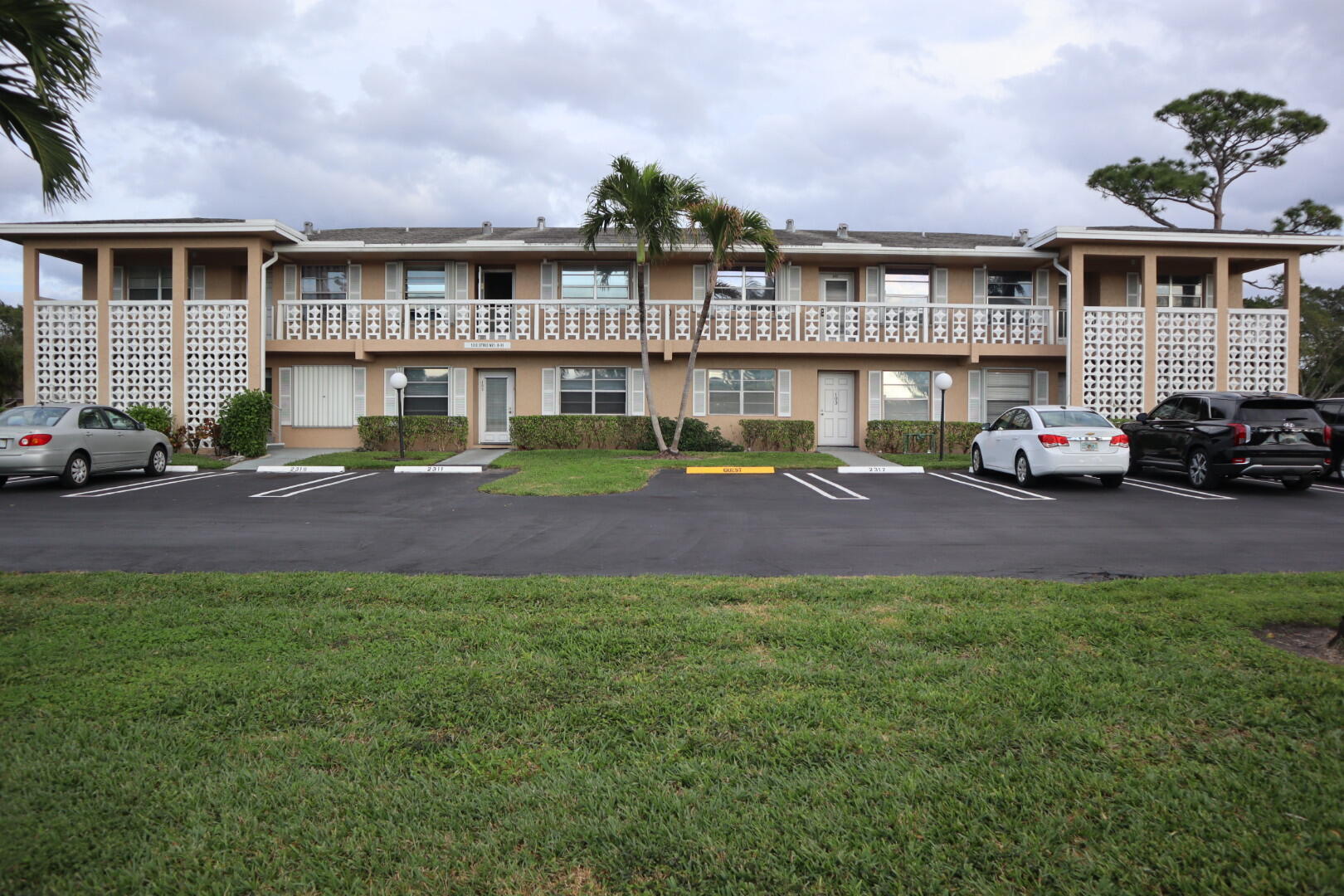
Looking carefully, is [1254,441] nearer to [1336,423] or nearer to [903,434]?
[1336,423]

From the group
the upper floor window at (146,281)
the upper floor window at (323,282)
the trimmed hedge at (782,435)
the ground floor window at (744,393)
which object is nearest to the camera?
the trimmed hedge at (782,435)

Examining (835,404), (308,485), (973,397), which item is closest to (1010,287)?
(973,397)

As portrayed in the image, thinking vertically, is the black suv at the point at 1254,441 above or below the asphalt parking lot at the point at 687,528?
above

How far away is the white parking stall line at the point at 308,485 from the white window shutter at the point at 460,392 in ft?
18.0

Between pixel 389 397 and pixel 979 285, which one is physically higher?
pixel 979 285

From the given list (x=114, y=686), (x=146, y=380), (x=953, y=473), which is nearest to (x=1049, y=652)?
(x=114, y=686)

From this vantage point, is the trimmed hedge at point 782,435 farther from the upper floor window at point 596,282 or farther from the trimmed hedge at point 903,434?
the upper floor window at point 596,282

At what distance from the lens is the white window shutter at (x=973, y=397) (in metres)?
23.4

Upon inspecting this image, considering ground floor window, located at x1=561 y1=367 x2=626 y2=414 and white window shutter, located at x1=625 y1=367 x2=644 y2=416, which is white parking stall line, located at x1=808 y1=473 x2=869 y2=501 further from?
ground floor window, located at x1=561 y1=367 x2=626 y2=414

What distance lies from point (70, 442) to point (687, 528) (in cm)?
1165

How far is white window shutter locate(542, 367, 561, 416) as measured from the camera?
23.2 m

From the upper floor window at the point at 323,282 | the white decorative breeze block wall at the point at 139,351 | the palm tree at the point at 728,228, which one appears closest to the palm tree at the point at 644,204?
the palm tree at the point at 728,228

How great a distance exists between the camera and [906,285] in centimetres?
2384

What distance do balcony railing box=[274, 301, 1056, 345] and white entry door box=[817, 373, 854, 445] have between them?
1592 mm
